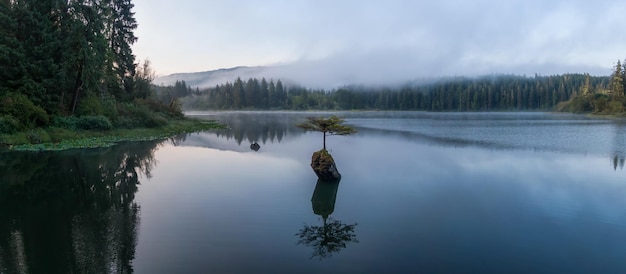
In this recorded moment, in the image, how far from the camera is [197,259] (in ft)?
31.2

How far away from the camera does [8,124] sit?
29.4m

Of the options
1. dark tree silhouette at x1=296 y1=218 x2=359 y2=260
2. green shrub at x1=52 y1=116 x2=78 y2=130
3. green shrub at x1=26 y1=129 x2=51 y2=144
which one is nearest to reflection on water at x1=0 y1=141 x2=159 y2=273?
dark tree silhouette at x1=296 y1=218 x2=359 y2=260

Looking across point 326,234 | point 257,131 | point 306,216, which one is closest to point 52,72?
point 257,131

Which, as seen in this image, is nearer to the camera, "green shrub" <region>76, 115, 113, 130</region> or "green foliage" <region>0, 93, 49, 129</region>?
"green foliage" <region>0, 93, 49, 129</region>

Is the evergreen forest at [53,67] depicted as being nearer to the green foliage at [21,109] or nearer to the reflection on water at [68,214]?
the green foliage at [21,109]

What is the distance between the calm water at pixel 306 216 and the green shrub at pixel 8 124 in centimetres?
574

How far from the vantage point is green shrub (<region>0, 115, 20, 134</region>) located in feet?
95.4

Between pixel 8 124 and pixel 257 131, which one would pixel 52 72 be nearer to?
pixel 8 124

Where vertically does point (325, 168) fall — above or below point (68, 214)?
above

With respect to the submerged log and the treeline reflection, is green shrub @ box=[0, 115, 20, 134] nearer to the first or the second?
the treeline reflection

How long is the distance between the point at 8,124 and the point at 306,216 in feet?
90.6

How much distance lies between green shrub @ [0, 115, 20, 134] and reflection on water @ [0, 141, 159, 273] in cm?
631

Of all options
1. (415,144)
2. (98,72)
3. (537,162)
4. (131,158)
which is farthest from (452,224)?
(98,72)

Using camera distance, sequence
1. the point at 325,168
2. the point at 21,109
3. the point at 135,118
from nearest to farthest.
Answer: the point at 325,168 < the point at 21,109 < the point at 135,118
